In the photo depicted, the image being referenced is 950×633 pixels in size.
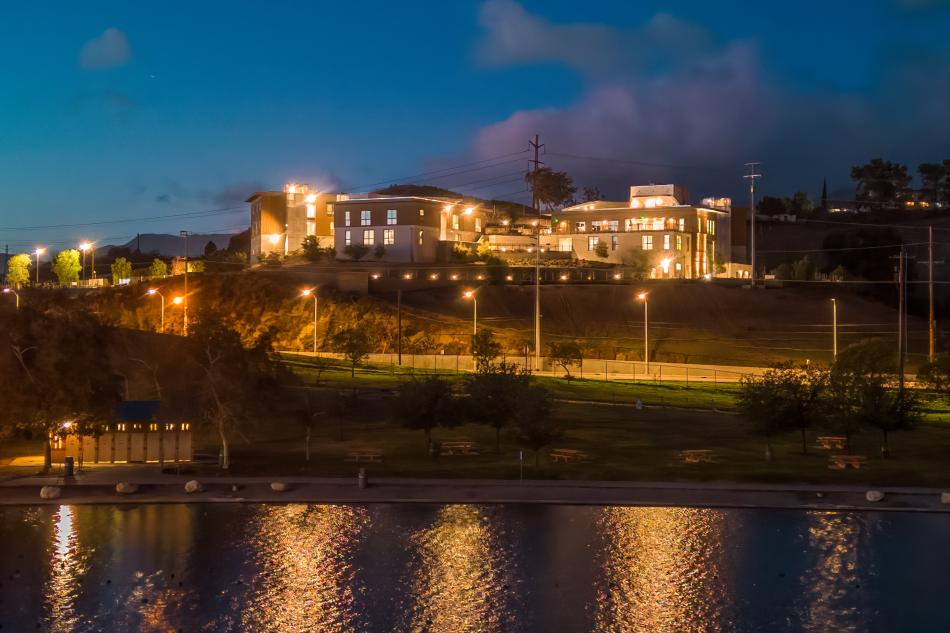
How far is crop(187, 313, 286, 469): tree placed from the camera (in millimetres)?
40750

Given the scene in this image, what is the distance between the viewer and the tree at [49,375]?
126 feet

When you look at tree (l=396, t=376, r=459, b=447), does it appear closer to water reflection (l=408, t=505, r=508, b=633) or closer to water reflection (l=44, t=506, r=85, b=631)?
water reflection (l=408, t=505, r=508, b=633)

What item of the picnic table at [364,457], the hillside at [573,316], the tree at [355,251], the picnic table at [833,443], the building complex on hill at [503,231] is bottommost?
the picnic table at [364,457]

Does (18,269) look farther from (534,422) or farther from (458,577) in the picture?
(458,577)

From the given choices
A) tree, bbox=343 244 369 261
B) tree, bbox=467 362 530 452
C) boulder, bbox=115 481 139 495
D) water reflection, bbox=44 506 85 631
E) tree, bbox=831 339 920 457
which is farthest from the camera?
tree, bbox=343 244 369 261

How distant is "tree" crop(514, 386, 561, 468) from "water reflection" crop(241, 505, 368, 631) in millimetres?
9288

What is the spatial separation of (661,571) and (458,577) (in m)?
5.34

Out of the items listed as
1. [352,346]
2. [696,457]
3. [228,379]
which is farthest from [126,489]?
[352,346]

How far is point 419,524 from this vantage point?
104 ft

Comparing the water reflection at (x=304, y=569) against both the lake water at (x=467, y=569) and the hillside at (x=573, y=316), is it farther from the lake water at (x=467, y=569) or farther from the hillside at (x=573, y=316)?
the hillside at (x=573, y=316)

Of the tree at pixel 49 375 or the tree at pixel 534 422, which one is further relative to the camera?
the tree at pixel 534 422

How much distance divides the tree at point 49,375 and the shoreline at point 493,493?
8.11ft

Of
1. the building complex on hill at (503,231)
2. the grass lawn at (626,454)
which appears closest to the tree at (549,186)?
the building complex on hill at (503,231)

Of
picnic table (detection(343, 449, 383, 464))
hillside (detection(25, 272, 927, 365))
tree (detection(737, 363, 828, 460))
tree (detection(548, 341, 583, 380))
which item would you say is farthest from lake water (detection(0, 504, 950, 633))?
hillside (detection(25, 272, 927, 365))
